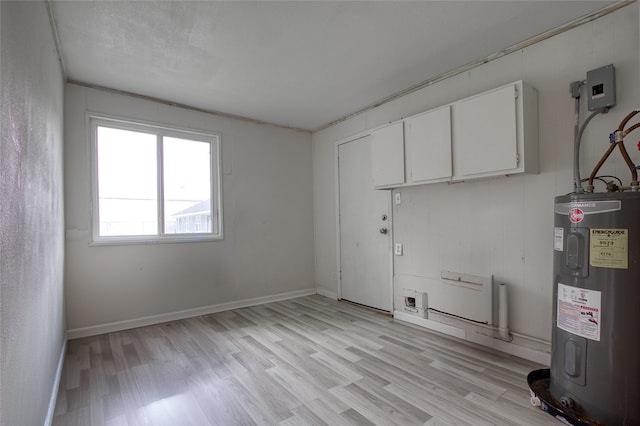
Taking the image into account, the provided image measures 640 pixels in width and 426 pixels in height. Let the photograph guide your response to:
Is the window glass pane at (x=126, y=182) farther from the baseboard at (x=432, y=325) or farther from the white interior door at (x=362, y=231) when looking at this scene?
the baseboard at (x=432, y=325)

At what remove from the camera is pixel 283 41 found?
243cm

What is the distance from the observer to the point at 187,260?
3.72m

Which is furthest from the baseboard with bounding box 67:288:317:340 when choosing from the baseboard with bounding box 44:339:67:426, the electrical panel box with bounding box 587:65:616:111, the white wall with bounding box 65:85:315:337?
the electrical panel box with bounding box 587:65:616:111

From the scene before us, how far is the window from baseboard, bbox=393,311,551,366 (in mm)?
2693

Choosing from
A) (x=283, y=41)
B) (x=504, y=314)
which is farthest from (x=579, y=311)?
(x=283, y=41)

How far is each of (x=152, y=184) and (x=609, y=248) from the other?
4.08m

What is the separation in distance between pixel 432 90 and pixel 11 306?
11.5 feet

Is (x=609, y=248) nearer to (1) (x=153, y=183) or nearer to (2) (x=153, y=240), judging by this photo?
(2) (x=153, y=240)

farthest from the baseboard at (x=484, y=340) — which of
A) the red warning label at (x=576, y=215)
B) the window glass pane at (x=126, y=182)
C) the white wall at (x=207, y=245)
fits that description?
the window glass pane at (x=126, y=182)

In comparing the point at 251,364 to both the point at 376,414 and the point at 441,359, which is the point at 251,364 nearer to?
the point at 376,414

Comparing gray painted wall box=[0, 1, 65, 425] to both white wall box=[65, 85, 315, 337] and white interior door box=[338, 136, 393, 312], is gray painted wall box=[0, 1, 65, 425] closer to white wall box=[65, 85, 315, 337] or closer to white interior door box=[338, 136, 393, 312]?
white wall box=[65, 85, 315, 337]

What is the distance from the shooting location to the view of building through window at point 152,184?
3.32m

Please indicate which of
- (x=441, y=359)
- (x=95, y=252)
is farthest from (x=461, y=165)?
(x=95, y=252)

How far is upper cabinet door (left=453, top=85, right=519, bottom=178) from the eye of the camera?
2.30 meters
